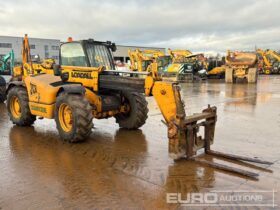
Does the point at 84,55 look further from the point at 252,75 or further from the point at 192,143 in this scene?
the point at 252,75

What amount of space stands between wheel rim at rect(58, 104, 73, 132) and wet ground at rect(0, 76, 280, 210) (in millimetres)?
380

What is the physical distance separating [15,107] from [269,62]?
37.8 m

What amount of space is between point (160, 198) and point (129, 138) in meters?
3.08

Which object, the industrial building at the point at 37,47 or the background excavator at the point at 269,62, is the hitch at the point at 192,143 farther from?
the industrial building at the point at 37,47

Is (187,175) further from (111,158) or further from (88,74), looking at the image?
(88,74)

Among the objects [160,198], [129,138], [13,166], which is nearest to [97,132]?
[129,138]

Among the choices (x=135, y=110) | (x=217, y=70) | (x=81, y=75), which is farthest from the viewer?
(x=217, y=70)

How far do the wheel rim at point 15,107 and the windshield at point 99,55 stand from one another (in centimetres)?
266

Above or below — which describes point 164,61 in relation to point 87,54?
above

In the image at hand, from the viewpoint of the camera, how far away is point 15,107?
8.41m

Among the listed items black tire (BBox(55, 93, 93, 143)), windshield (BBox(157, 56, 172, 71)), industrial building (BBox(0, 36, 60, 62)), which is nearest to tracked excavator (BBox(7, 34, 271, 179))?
black tire (BBox(55, 93, 93, 143))

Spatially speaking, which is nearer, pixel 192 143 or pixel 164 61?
pixel 192 143

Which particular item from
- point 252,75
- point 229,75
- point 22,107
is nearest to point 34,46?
point 229,75

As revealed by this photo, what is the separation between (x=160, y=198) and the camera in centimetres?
382
